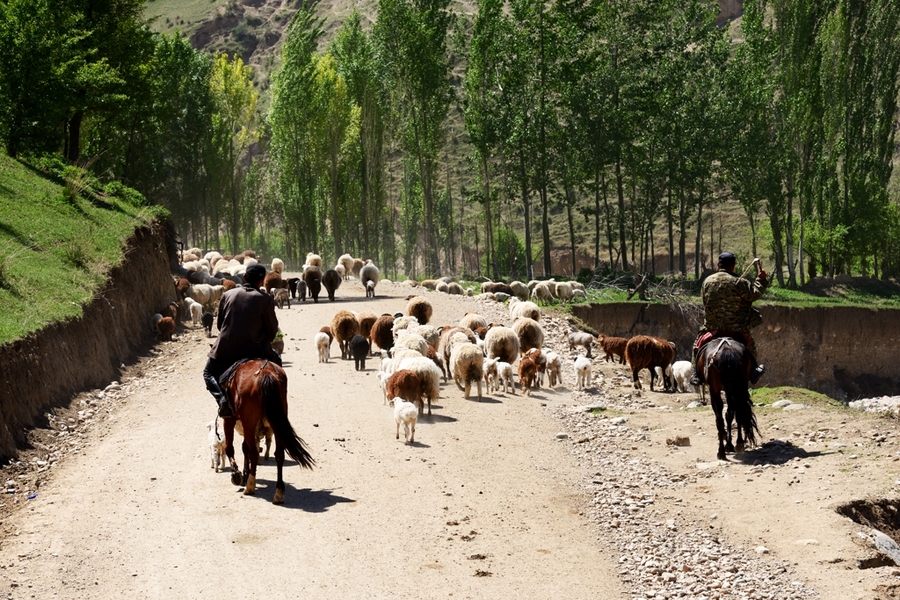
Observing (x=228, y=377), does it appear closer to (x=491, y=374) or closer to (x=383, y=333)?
(x=491, y=374)

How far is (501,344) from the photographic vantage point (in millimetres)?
19625

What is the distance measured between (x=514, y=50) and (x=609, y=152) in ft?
21.5

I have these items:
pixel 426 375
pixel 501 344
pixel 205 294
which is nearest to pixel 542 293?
pixel 205 294

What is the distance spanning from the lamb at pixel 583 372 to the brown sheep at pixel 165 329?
10.3m

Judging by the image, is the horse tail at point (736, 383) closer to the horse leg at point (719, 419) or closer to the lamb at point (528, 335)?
the horse leg at point (719, 419)

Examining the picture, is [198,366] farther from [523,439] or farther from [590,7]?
[590,7]

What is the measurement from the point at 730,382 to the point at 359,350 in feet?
30.6

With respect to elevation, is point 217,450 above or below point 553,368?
above

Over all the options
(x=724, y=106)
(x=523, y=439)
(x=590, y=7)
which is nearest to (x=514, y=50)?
(x=590, y=7)

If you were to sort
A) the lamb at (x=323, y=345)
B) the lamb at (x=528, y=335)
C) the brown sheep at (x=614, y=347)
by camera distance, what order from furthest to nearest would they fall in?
the brown sheep at (x=614, y=347) → the lamb at (x=528, y=335) → the lamb at (x=323, y=345)

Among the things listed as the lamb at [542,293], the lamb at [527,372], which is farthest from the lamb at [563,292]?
the lamb at [527,372]

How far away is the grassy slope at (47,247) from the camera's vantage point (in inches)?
644

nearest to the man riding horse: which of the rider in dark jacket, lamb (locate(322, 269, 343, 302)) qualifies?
the rider in dark jacket

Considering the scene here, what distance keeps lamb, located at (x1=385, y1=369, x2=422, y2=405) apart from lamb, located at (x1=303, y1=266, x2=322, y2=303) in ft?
58.9
